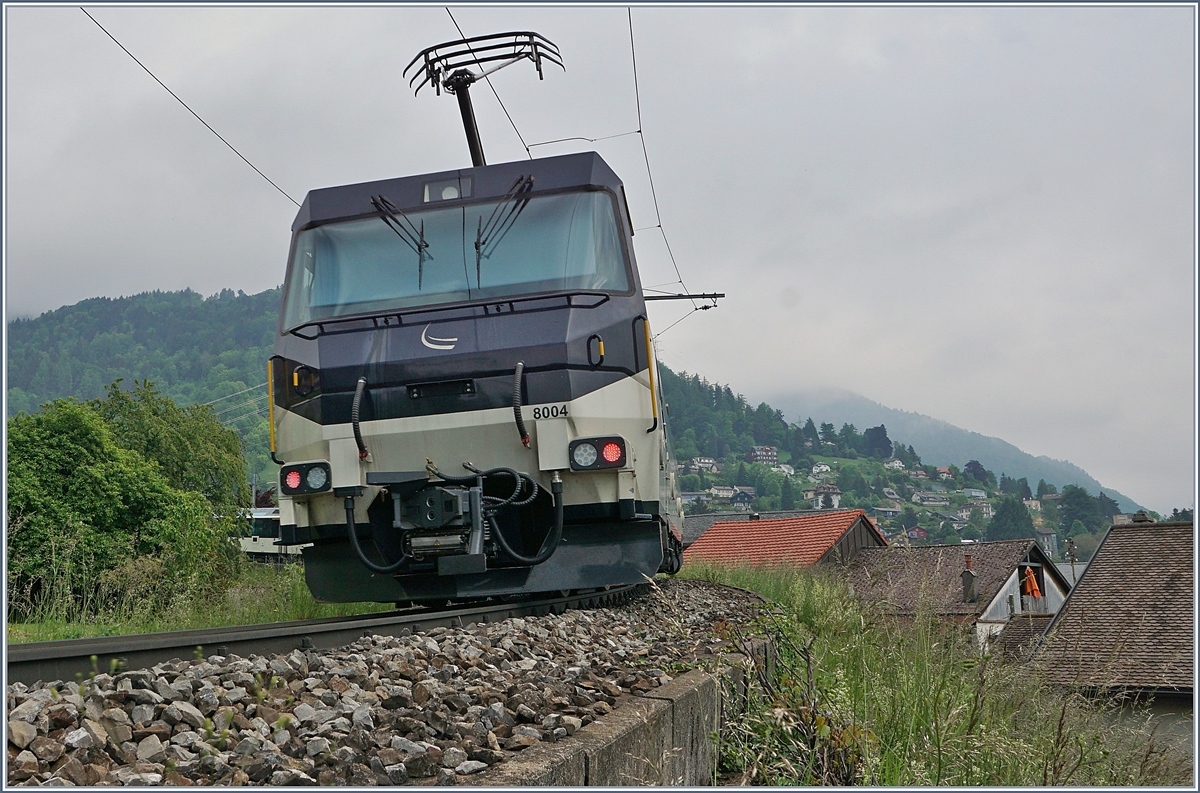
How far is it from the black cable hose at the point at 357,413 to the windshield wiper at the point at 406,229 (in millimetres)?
937

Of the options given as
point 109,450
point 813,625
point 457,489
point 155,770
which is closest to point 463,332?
point 457,489

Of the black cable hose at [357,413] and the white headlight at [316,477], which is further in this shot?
the white headlight at [316,477]

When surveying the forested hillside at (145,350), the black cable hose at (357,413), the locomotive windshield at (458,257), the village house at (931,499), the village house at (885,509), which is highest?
the forested hillside at (145,350)

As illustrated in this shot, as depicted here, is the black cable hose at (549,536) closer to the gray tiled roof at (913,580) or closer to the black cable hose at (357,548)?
the black cable hose at (357,548)

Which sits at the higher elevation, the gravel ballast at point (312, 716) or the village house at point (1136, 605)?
the gravel ballast at point (312, 716)

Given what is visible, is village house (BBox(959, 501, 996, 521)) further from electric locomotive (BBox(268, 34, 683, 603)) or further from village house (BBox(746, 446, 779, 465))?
electric locomotive (BBox(268, 34, 683, 603))

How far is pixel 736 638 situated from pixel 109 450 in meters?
30.5

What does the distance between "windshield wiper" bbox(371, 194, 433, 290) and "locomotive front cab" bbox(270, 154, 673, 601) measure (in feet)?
0.06

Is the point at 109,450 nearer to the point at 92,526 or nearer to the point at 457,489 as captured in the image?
the point at 92,526

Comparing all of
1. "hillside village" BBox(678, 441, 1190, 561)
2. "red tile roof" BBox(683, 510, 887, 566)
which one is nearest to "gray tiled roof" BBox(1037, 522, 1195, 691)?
"red tile roof" BBox(683, 510, 887, 566)

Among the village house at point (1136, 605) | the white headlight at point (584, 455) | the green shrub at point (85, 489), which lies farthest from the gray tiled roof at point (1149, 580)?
the green shrub at point (85, 489)

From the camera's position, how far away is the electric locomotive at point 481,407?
21.7 feet

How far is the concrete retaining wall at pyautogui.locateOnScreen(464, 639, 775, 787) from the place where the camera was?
7.75 feet

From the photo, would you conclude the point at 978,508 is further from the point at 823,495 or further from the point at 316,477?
the point at 316,477
